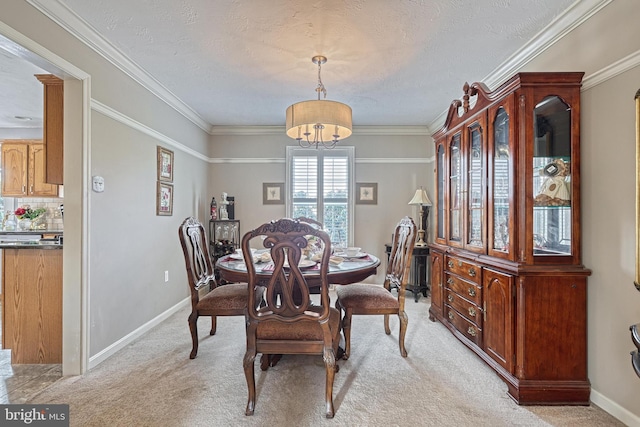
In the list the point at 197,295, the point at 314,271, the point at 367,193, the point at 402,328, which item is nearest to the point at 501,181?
the point at 402,328

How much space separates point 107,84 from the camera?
2.59 metres

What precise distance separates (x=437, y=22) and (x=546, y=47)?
2.89 ft

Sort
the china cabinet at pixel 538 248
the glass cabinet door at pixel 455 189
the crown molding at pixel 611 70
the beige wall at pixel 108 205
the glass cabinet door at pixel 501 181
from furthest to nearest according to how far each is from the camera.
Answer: the glass cabinet door at pixel 455 189 < the beige wall at pixel 108 205 < the glass cabinet door at pixel 501 181 < the china cabinet at pixel 538 248 < the crown molding at pixel 611 70

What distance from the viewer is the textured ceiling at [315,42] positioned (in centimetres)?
206

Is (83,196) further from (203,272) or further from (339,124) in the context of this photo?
(339,124)

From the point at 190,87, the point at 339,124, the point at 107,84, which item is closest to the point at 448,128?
the point at 339,124

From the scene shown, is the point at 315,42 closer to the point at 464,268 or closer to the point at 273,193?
the point at 464,268

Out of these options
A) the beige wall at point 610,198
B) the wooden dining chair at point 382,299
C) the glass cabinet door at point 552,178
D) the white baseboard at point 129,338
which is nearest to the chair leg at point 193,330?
the white baseboard at point 129,338

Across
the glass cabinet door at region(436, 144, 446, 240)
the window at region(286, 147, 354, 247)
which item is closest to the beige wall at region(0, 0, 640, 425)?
the glass cabinet door at region(436, 144, 446, 240)

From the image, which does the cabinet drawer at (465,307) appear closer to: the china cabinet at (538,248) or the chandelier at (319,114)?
the china cabinet at (538,248)

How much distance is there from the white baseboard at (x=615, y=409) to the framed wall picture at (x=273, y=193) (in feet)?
13.3

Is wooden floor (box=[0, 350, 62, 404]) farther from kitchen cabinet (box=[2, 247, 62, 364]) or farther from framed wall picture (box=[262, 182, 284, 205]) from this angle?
framed wall picture (box=[262, 182, 284, 205])

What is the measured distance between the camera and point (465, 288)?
2656 mm

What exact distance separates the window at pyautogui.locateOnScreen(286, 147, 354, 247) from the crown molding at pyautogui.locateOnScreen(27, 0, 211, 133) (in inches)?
74.4
